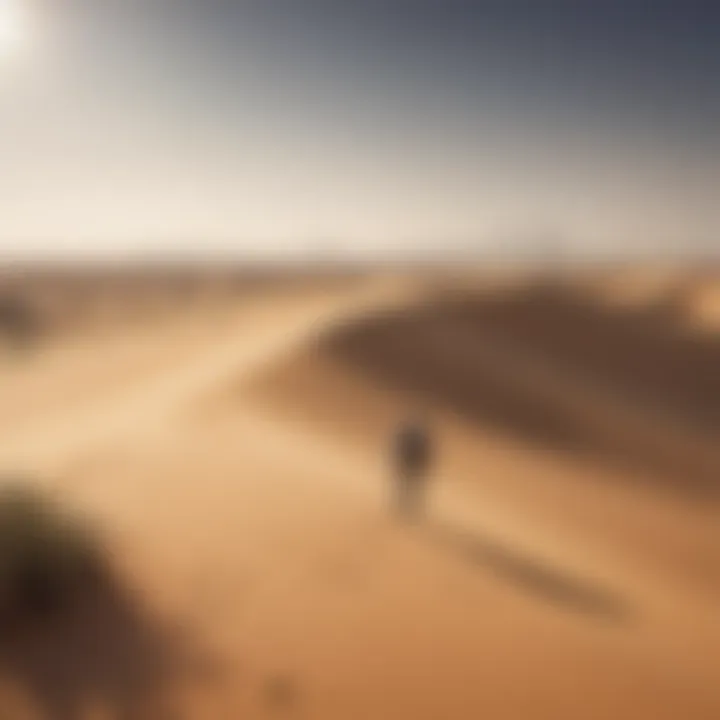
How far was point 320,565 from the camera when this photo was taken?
264 inches

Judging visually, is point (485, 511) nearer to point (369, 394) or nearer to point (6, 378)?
point (369, 394)

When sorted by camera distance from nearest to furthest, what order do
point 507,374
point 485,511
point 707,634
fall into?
point 707,634 → point 485,511 → point 507,374

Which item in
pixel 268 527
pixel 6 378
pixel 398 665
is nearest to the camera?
pixel 398 665

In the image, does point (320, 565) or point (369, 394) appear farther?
point (369, 394)

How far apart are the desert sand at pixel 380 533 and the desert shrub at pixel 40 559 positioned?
1.13 feet

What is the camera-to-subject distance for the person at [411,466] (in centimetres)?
804

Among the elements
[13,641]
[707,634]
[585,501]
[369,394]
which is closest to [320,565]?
[13,641]

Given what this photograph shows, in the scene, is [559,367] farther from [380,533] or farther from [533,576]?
[533,576]

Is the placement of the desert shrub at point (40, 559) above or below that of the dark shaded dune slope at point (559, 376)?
above

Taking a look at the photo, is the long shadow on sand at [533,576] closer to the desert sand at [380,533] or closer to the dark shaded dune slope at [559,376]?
the desert sand at [380,533]

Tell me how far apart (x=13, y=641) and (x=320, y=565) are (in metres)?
2.46

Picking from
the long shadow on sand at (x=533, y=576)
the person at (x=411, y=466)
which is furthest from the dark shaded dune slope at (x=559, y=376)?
the person at (x=411, y=466)

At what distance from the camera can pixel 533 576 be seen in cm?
689

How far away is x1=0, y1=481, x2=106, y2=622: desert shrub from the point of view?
569 centimetres
